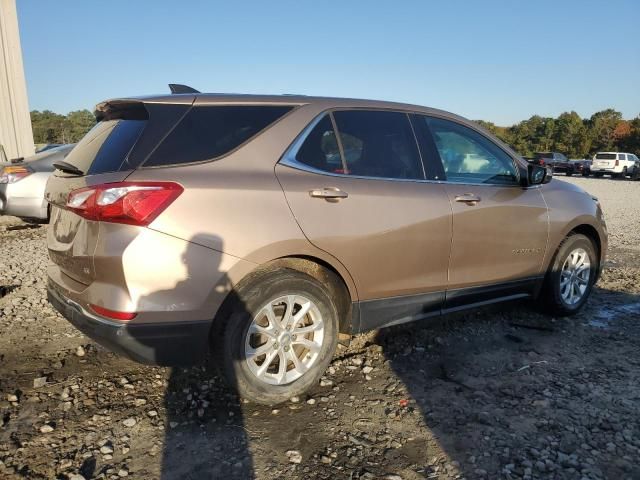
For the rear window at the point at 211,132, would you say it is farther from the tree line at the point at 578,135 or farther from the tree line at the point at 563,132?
the tree line at the point at 578,135

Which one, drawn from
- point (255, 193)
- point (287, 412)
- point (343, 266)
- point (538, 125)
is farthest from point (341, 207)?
point (538, 125)

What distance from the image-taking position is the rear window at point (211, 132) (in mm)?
2576

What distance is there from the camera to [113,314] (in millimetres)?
2412

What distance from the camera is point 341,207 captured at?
291 centimetres

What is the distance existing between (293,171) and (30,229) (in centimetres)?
768

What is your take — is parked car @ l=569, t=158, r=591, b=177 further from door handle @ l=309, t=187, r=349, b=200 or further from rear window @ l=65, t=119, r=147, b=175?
rear window @ l=65, t=119, r=147, b=175

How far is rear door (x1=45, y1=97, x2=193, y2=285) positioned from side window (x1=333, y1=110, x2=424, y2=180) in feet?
3.47

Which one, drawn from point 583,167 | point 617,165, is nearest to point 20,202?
point 617,165

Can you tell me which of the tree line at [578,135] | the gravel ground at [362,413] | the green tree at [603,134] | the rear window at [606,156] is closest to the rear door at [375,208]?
the gravel ground at [362,413]

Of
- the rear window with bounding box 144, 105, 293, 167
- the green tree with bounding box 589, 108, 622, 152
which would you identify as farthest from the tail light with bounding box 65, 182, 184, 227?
the green tree with bounding box 589, 108, 622, 152

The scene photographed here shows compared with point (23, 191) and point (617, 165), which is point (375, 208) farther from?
point (617, 165)

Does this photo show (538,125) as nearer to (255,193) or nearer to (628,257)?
(628,257)

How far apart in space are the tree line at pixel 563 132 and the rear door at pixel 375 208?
167 ft

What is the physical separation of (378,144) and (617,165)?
3525 cm
